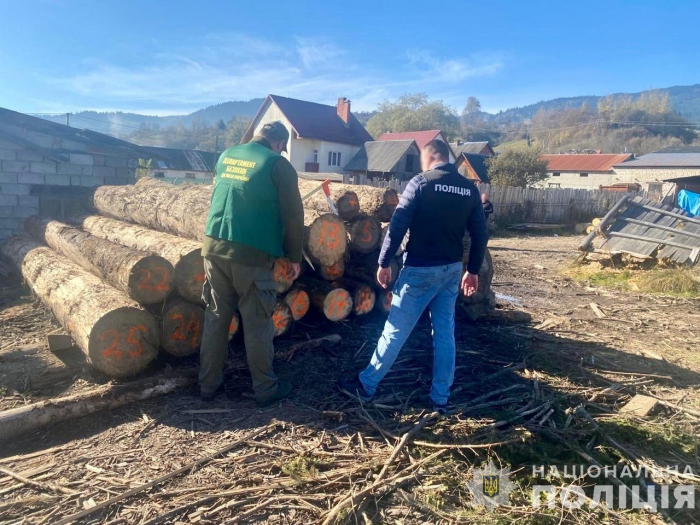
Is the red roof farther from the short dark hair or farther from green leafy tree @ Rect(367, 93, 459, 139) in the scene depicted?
the short dark hair

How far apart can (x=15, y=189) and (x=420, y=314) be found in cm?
798

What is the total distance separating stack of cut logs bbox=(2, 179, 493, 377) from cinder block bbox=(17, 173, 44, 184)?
149 centimetres

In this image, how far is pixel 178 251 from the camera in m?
4.46

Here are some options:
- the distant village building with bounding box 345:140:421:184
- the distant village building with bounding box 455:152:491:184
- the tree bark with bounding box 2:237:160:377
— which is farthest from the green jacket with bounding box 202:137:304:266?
the distant village building with bounding box 455:152:491:184

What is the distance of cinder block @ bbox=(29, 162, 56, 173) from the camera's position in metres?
7.95

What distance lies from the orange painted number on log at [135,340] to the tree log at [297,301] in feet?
4.87

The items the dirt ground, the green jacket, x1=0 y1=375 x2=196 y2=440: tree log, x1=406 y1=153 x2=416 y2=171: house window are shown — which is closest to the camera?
the dirt ground

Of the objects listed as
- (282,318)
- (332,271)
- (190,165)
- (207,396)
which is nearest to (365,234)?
(332,271)

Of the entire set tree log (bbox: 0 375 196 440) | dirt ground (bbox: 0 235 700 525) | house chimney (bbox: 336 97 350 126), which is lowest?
dirt ground (bbox: 0 235 700 525)

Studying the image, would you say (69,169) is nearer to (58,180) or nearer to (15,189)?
(58,180)

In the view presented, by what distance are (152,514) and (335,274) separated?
3103 mm

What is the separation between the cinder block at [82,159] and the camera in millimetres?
8453

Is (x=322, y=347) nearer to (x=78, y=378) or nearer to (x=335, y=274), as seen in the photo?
(x=335, y=274)

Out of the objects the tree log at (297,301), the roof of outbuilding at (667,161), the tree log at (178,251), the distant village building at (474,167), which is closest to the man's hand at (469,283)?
the tree log at (297,301)
